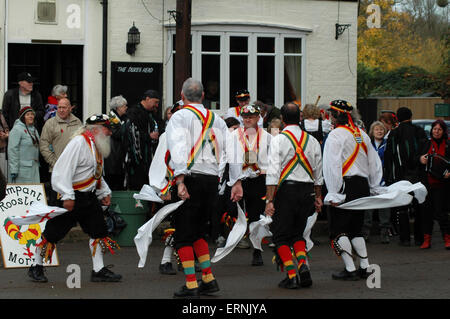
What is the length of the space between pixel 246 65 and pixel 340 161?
8945 millimetres

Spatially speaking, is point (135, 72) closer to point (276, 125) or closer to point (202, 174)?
point (276, 125)

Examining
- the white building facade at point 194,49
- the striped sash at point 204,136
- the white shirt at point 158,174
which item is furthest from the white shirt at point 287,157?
the white building facade at point 194,49

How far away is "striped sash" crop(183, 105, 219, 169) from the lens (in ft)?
27.6

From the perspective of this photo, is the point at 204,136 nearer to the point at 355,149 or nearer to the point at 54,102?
the point at 355,149

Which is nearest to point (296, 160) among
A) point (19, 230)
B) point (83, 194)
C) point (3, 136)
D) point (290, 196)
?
point (290, 196)

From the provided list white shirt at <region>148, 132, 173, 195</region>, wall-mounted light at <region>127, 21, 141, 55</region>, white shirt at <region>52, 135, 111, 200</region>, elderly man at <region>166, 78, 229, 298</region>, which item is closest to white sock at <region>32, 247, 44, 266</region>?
white shirt at <region>52, 135, 111, 200</region>

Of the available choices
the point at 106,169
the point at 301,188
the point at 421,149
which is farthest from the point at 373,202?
the point at 106,169

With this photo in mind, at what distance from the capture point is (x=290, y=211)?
9.01 metres

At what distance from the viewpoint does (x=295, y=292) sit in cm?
878

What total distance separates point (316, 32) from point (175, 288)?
10.5 m

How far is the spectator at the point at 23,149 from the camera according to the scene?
39.9 feet

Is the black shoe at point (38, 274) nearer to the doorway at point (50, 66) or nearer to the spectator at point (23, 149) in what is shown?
the spectator at point (23, 149)

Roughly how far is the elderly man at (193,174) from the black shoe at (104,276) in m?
1.24

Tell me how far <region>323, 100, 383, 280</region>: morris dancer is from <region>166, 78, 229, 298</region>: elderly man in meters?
1.47
